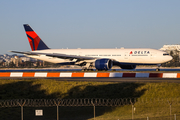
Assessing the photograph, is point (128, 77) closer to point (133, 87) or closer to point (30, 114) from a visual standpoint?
point (133, 87)

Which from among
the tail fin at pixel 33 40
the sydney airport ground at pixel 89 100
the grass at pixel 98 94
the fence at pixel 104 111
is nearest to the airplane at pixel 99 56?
the tail fin at pixel 33 40

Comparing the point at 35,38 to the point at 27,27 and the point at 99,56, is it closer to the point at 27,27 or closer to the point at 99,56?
the point at 27,27

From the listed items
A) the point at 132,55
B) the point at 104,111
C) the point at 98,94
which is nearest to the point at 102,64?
Answer: the point at 132,55

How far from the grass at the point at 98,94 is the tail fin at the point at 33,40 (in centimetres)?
2847

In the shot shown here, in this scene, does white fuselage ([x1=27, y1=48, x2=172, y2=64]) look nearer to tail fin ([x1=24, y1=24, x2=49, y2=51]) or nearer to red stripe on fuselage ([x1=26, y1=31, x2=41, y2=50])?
tail fin ([x1=24, y1=24, x2=49, y2=51])

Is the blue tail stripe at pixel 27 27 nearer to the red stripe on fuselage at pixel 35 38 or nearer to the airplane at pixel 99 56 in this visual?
the airplane at pixel 99 56

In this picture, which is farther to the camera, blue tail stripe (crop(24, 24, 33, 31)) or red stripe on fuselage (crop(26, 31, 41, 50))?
blue tail stripe (crop(24, 24, 33, 31))

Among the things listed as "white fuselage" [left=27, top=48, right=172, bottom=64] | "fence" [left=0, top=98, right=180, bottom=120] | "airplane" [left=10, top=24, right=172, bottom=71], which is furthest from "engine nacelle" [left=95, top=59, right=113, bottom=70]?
"fence" [left=0, top=98, right=180, bottom=120]

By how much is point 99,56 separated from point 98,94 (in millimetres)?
26105

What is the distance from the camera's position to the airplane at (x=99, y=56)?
43.9 meters

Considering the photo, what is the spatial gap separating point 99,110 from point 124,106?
1.71 m

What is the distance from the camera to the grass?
1702 cm

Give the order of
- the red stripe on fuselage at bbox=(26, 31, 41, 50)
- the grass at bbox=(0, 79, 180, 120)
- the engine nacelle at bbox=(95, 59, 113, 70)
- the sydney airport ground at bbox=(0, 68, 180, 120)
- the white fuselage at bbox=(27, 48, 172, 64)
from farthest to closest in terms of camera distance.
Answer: the red stripe on fuselage at bbox=(26, 31, 41, 50), the white fuselage at bbox=(27, 48, 172, 64), the engine nacelle at bbox=(95, 59, 113, 70), the grass at bbox=(0, 79, 180, 120), the sydney airport ground at bbox=(0, 68, 180, 120)

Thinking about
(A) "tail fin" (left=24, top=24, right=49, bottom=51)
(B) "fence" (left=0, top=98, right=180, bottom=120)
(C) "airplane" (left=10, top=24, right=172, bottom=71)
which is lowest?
(B) "fence" (left=0, top=98, right=180, bottom=120)
